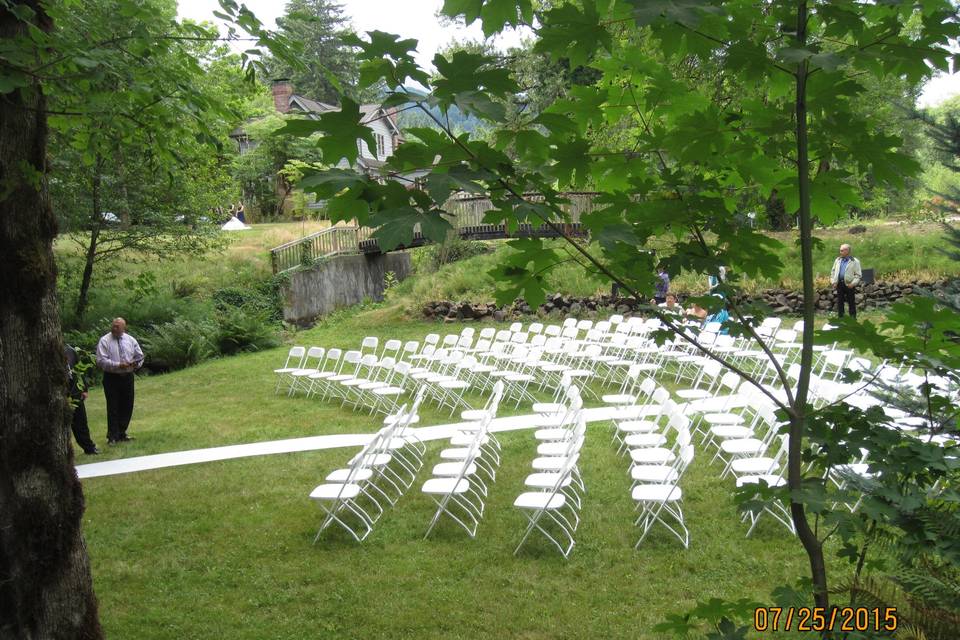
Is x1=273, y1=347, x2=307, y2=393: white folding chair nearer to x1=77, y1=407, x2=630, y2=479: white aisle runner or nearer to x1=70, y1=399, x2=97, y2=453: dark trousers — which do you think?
x1=77, y1=407, x2=630, y2=479: white aisle runner

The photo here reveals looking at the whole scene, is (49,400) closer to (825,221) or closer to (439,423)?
(825,221)

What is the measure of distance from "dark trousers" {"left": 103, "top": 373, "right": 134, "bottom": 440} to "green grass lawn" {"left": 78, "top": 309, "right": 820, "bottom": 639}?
6.19 ft

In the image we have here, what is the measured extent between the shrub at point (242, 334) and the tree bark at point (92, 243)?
311 centimetres

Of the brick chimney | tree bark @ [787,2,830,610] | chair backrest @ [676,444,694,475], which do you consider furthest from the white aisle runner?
the brick chimney

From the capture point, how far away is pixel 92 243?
17094mm

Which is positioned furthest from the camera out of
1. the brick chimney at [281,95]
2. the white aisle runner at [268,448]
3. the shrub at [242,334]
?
the brick chimney at [281,95]

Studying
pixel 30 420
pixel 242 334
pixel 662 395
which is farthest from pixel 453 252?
pixel 30 420

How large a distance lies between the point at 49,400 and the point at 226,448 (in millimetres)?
6122

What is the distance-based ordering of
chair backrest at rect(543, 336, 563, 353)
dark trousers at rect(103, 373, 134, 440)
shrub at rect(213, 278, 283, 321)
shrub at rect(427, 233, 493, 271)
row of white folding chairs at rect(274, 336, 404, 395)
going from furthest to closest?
shrub at rect(427, 233, 493, 271)
shrub at rect(213, 278, 283, 321)
row of white folding chairs at rect(274, 336, 404, 395)
chair backrest at rect(543, 336, 563, 353)
dark trousers at rect(103, 373, 134, 440)

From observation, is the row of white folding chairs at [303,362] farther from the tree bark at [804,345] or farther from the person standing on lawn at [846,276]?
the tree bark at [804,345]

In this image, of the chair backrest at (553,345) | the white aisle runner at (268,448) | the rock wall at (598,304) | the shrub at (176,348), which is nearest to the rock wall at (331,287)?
the shrub at (176,348)

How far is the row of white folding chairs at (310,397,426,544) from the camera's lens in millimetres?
6660

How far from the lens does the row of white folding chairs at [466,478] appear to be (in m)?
6.56

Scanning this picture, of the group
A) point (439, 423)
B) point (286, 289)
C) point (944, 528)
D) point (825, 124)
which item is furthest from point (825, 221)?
point (286, 289)
